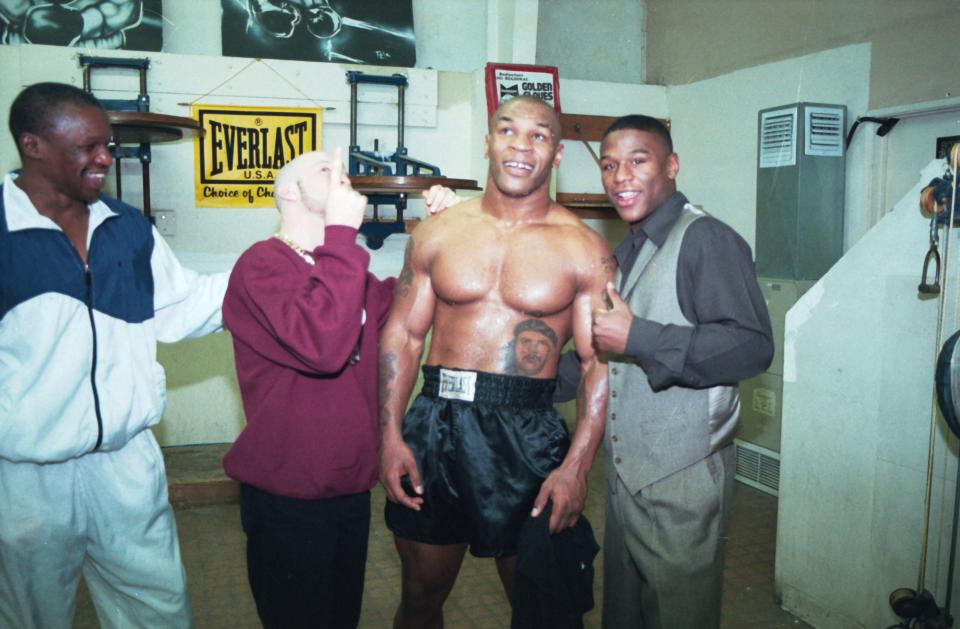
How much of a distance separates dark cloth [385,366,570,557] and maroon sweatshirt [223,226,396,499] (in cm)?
27

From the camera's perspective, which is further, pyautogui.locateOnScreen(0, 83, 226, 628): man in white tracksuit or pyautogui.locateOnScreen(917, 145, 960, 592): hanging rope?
pyautogui.locateOnScreen(917, 145, 960, 592): hanging rope

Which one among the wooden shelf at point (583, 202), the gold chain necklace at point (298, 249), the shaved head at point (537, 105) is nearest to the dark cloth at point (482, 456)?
the gold chain necklace at point (298, 249)

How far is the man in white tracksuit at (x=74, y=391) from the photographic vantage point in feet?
6.54

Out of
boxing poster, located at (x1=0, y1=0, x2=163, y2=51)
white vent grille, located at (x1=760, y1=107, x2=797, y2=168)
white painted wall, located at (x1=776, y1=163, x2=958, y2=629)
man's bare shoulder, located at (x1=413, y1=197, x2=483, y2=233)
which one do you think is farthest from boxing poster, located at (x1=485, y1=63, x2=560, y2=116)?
man's bare shoulder, located at (x1=413, y1=197, x2=483, y2=233)

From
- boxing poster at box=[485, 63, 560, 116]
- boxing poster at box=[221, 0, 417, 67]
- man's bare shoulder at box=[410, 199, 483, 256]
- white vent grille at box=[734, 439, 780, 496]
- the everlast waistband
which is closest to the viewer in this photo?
the everlast waistband

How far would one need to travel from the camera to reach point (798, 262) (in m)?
4.64

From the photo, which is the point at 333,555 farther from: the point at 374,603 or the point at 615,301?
the point at 374,603

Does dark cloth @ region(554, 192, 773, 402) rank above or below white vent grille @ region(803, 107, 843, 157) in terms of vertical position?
below

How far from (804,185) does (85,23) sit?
168 inches

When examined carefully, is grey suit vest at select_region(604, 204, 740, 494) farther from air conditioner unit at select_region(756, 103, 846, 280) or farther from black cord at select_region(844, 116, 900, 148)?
black cord at select_region(844, 116, 900, 148)

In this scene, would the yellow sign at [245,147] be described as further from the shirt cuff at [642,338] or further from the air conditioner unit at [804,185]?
the shirt cuff at [642,338]

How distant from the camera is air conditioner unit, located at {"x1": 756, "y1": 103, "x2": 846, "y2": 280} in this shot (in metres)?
4.51

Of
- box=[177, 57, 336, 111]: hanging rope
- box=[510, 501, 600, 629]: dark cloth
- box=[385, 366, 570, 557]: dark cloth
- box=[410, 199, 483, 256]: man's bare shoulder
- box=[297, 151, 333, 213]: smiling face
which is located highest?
box=[177, 57, 336, 111]: hanging rope

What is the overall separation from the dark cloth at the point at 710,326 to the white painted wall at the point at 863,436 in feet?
2.82
